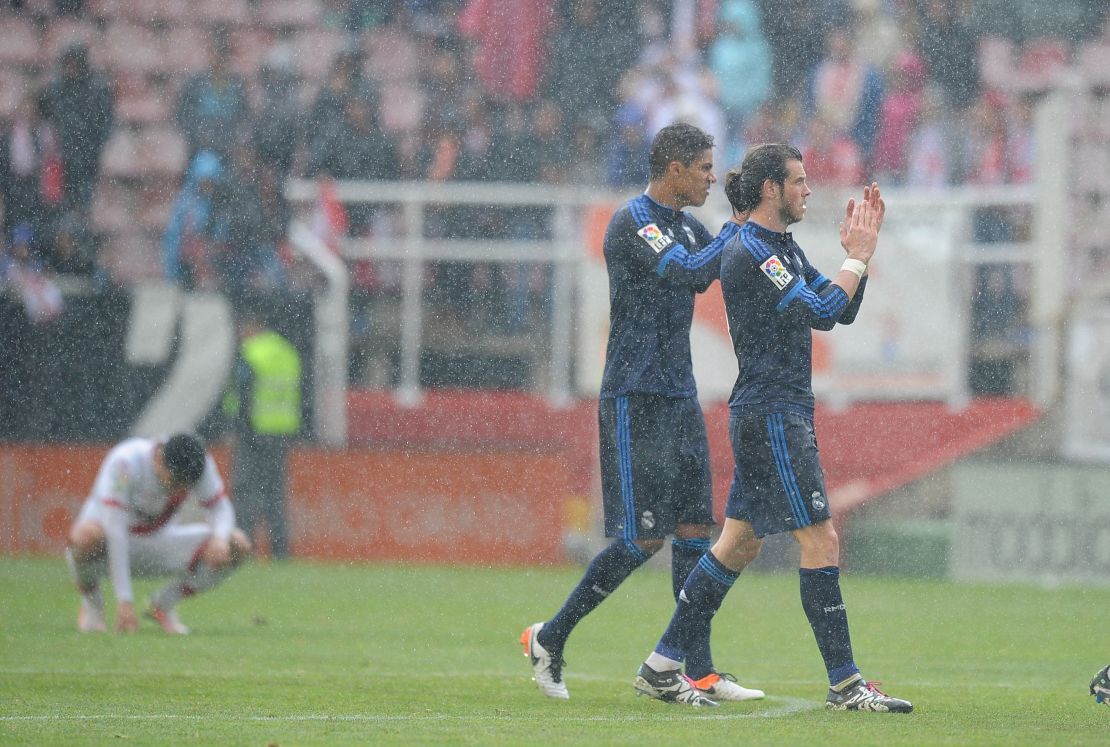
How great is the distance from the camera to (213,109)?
16.6 metres

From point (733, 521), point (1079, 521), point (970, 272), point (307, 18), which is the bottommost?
point (1079, 521)

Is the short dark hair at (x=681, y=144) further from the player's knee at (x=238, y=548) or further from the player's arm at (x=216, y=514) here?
the player's knee at (x=238, y=548)

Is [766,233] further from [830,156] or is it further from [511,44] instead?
[511,44]

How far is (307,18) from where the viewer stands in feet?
61.4

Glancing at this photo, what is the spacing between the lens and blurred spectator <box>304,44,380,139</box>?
631 inches

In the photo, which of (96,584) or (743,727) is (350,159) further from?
(743,727)

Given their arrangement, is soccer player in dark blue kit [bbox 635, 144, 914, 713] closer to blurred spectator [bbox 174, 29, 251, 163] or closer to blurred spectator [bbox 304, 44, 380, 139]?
blurred spectator [bbox 304, 44, 380, 139]

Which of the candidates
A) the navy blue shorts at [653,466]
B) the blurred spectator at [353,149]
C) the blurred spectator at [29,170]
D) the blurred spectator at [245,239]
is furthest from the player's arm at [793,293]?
the blurred spectator at [29,170]

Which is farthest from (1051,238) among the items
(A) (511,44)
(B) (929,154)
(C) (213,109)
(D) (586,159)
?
(C) (213,109)

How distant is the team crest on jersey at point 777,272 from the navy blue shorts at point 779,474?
48cm

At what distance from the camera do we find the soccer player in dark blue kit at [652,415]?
7.00 meters

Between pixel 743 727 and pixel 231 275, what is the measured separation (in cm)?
977

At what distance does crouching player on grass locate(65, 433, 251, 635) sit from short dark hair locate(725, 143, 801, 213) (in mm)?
3863

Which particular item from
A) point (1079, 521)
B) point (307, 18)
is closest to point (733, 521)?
point (1079, 521)
